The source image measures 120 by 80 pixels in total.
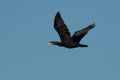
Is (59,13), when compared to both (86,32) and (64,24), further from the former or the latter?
(86,32)

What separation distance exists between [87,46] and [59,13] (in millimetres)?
3161

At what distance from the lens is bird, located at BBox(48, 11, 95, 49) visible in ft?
125

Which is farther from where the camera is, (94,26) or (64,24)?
(94,26)

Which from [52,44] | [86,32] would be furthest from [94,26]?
[52,44]

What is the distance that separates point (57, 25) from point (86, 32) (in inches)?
116

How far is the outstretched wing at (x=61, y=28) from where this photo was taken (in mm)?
37906

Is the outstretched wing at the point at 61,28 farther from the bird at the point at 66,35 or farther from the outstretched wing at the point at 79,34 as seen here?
the outstretched wing at the point at 79,34

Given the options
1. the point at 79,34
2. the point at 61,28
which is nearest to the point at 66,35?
the point at 61,28

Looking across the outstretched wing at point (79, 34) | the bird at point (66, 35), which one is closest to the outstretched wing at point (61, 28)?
the bird at point (66, 35)

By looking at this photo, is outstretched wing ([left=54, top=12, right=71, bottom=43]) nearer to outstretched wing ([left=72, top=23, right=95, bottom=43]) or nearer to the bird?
the bird

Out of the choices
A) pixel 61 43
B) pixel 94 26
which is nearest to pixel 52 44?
pixel 61 43

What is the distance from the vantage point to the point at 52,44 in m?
40.2

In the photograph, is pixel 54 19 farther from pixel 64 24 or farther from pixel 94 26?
pixel 94 26

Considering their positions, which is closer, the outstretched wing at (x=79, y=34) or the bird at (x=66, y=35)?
the bird at (x=66, y=35)
